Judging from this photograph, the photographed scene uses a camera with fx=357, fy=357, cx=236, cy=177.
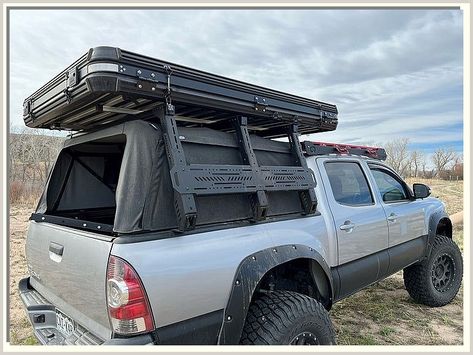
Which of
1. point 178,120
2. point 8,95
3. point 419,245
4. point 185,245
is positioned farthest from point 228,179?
point 419,245

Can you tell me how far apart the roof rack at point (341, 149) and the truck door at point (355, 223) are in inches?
4.1

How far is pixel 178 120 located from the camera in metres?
3.12

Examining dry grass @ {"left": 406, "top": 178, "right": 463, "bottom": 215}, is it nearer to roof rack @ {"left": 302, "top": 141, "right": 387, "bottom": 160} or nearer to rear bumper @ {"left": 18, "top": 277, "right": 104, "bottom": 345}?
roof rack @ {"left": 302, "top": 141, "right": 387, "bottom": 160}

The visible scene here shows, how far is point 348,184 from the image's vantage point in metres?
3.72

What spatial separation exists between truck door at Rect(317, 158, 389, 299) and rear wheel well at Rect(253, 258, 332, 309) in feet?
0.87

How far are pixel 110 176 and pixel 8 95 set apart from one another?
1.21 meters

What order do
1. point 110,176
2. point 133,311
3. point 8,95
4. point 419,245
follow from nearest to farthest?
point 133,311
point 8,95
point 110,176
point 419,245

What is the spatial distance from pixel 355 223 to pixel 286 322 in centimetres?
144

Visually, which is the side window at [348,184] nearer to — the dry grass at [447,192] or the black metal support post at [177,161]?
the black metal support post at [177,161]

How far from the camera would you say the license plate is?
2387mm

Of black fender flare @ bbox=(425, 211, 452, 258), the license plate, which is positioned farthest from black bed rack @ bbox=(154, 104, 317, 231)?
black fender flare @ bbox=(425, 211, 452, 258)

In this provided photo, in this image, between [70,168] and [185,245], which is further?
[70,168]

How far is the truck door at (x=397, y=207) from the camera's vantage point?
4.03 m

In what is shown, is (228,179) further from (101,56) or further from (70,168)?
(70,168)
